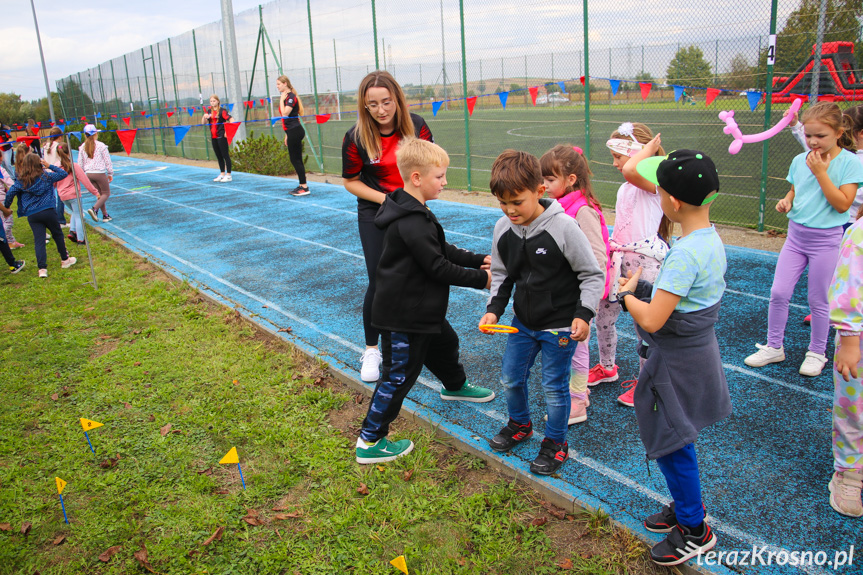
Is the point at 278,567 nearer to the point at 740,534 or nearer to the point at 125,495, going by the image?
the point at 125,495

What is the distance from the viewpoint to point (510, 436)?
3.43m

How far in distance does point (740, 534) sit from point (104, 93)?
45.4 meters

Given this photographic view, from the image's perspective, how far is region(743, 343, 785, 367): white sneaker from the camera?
4.30m

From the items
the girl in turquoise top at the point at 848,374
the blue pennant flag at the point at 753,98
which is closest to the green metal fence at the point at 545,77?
the blue pennant flag at the point at 753,98

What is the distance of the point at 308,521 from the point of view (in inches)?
119

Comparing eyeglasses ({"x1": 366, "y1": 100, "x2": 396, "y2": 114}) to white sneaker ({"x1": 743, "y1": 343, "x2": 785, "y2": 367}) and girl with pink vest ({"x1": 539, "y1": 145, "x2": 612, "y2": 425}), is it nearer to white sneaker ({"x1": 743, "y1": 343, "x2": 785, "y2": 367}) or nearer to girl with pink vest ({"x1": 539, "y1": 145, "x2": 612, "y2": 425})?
girl with pink vest ({"x1": 539, "y1": 145, "x2": 612, "y2": 425})

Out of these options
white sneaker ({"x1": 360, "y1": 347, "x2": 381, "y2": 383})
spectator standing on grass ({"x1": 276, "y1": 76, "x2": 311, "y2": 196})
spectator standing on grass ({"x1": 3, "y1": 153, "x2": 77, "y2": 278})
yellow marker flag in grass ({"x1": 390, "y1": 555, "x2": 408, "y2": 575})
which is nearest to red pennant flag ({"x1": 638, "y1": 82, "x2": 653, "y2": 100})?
spectator standing on grass ({"x1": 276, "y1": 76, "x2": 311, "y2": 196})

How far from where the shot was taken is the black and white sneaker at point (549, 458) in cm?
314

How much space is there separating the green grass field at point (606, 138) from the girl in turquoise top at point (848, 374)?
6441mm

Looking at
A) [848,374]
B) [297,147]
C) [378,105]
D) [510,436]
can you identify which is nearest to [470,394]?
[510,436]

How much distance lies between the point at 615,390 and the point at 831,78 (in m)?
6.22

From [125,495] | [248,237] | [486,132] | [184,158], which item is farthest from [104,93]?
[125,495]

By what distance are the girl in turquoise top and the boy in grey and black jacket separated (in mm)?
1025

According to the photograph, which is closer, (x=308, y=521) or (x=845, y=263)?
(x=845, y=263)
